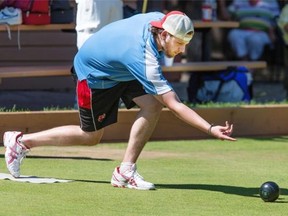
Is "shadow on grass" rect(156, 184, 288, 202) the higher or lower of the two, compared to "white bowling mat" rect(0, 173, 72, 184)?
higher

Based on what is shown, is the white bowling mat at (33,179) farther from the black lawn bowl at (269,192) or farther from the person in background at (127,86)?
the black lawn bowl at (269,192)

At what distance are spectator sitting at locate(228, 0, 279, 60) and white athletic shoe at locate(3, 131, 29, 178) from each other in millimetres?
8516

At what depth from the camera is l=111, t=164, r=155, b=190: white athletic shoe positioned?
24.3ft

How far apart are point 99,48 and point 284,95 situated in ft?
23.5

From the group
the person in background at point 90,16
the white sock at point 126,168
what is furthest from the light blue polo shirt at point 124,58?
the person in background at point 90,16

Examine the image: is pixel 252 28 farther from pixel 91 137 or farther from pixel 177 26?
pixel 177 26

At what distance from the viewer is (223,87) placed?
1261cm

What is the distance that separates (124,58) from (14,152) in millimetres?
1207

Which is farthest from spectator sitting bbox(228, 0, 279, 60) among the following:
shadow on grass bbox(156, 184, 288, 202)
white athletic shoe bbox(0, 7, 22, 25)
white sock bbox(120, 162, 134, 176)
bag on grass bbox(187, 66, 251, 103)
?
white sock bbox(120, 162, 134, 176)

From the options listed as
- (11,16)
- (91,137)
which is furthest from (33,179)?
(11,16)

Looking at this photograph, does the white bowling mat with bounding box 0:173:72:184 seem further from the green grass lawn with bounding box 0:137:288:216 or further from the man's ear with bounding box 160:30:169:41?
the man's ear with bounding box 160:30:169:41

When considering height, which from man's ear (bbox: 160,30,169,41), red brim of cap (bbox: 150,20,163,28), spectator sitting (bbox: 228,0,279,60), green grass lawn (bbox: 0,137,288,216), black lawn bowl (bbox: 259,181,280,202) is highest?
red brim of cap (bbox: 150,20,163,28)

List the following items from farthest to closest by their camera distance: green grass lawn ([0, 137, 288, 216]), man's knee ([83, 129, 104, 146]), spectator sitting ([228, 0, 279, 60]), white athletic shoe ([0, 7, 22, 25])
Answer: spectator sitting ([228, 0, 279, 60]), white athletic shoe ([0, 7, 22, 25]), man's knee ([83, 129, 104, 146]), green grass lawn ([0, 137, 288, 216])

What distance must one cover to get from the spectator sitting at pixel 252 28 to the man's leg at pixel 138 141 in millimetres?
8526
